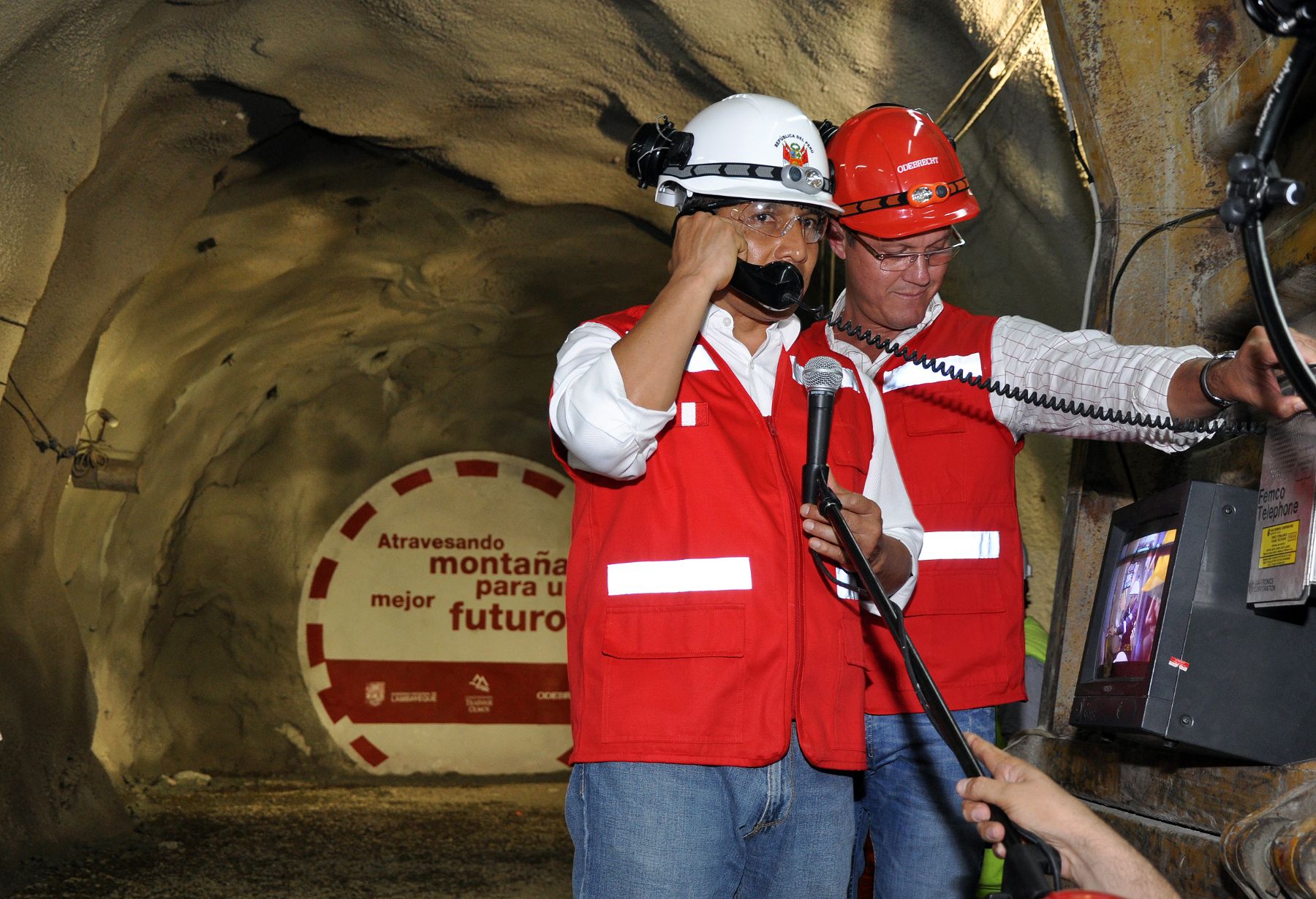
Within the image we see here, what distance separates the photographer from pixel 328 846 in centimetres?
517

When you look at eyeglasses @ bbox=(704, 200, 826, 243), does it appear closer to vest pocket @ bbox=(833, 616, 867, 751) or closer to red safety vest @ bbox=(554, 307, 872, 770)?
red safety vest @ bbox=(554, 307, 872, 770)

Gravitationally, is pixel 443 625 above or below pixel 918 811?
above

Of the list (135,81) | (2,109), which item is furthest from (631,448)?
(135,81)

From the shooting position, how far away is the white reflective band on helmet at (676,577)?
1851 mm

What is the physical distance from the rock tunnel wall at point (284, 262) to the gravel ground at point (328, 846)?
10.0 inches

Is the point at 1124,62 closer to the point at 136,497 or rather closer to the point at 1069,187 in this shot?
the point at 1069,187

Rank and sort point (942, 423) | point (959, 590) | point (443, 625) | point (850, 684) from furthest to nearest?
point (443, 625) < point (942, 423) < point (959, 590) < point (850, 684)

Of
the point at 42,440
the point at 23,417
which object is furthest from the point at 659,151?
the point at 42,440

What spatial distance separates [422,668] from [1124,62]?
505 centimetres

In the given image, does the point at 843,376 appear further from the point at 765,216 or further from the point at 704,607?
the point at 704,607

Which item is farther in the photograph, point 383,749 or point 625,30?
point 383,749

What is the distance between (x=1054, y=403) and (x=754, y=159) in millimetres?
726

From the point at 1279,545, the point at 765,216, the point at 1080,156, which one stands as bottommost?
the point at 1279,545

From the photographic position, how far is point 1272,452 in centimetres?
198
